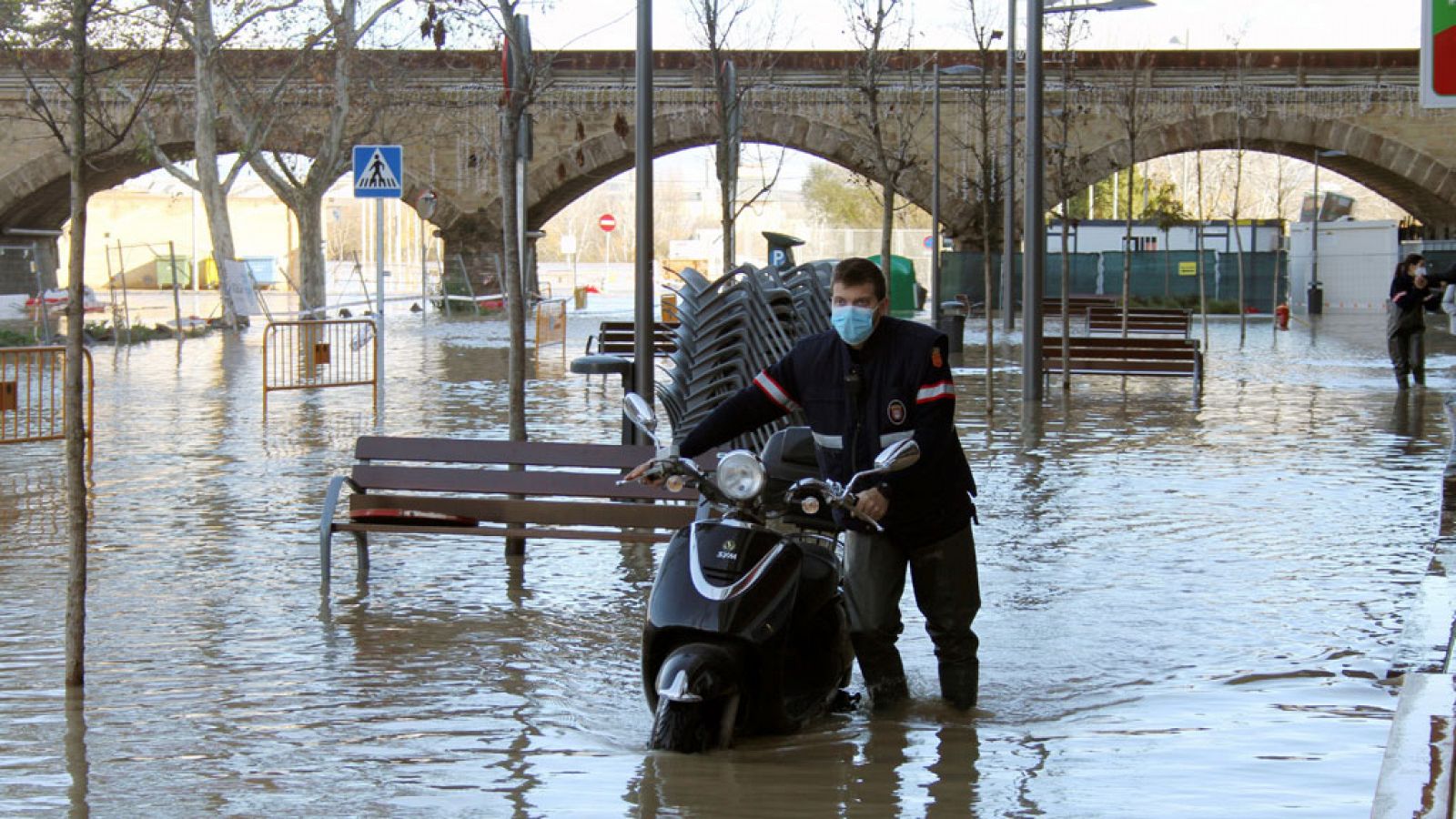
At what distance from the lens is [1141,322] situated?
28453mm

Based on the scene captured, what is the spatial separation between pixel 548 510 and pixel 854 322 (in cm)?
313

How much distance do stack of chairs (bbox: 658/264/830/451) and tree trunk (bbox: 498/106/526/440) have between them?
145 cm

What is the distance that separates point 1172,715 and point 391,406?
1347cm

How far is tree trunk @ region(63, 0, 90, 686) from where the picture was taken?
6430mm

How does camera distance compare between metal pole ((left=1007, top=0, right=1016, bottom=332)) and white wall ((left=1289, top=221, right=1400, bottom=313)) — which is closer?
metal pole ((left=1007, top=0, right=1016, bottom=332))

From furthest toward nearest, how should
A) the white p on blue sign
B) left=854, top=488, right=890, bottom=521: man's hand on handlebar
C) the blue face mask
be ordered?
1. the white p on blue sign
2. the blue face mask
3. left=854, top=488, right=890, bottom=521: man's hand on handlebar

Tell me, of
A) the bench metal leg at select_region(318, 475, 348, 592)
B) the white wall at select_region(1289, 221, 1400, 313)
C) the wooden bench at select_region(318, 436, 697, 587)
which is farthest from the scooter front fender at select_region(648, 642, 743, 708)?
the white wall at select_region(1289, 221, 1400, 313)

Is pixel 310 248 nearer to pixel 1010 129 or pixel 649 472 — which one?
pixel 1010 129

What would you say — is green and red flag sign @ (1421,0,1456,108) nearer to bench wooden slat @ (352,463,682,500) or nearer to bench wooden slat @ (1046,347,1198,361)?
bench wooden slat @ (352,463,682,500)

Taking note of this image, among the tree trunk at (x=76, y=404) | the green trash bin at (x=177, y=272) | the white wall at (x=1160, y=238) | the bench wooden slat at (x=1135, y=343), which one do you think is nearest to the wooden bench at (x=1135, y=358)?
the bench wooden slat at (x=1135, y=343)

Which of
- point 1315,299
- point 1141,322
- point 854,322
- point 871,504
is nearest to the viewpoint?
point 871,504

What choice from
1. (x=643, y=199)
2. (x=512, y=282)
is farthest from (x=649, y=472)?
(x=643, y=199)

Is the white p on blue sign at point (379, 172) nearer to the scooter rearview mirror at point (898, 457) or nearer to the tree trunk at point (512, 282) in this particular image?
the tree trunk at point (512, 282)

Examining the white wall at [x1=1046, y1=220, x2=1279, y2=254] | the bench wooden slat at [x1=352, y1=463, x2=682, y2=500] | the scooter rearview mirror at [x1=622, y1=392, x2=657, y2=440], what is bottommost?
the bench wooden slat at [x1=352, y1=463, x2=682, y2=500]
